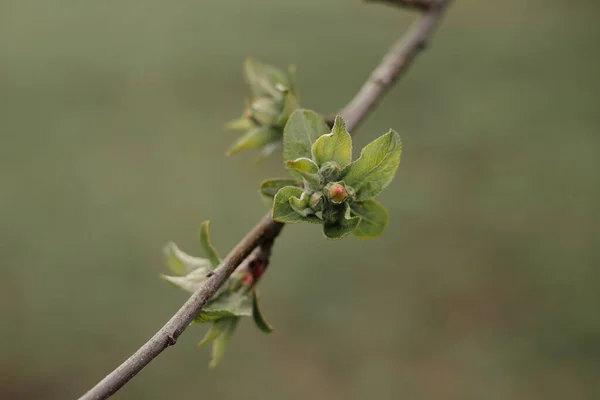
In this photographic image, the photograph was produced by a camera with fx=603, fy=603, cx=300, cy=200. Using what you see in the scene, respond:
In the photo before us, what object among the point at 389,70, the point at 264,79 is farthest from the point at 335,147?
the point at 389,70

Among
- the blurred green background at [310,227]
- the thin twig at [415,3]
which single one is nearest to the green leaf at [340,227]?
the thin twig at [415,3]

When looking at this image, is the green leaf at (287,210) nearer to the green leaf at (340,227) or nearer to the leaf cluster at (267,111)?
the green leaf at (340,227)

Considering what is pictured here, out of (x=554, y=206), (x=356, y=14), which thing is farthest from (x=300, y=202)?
(x=356, y=14)

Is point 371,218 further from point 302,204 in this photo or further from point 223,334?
point 223,334

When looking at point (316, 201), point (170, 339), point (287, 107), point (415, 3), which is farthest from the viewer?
point (415, 3)

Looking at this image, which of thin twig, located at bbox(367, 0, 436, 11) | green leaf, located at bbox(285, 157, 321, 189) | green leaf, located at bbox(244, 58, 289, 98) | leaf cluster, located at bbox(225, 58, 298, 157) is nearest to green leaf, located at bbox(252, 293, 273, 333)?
green leaf, located at bbox(285, 157, 321, 189)

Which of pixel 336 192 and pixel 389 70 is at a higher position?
pixel 389 70

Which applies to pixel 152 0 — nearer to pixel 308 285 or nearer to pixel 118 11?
pixel 118 11
